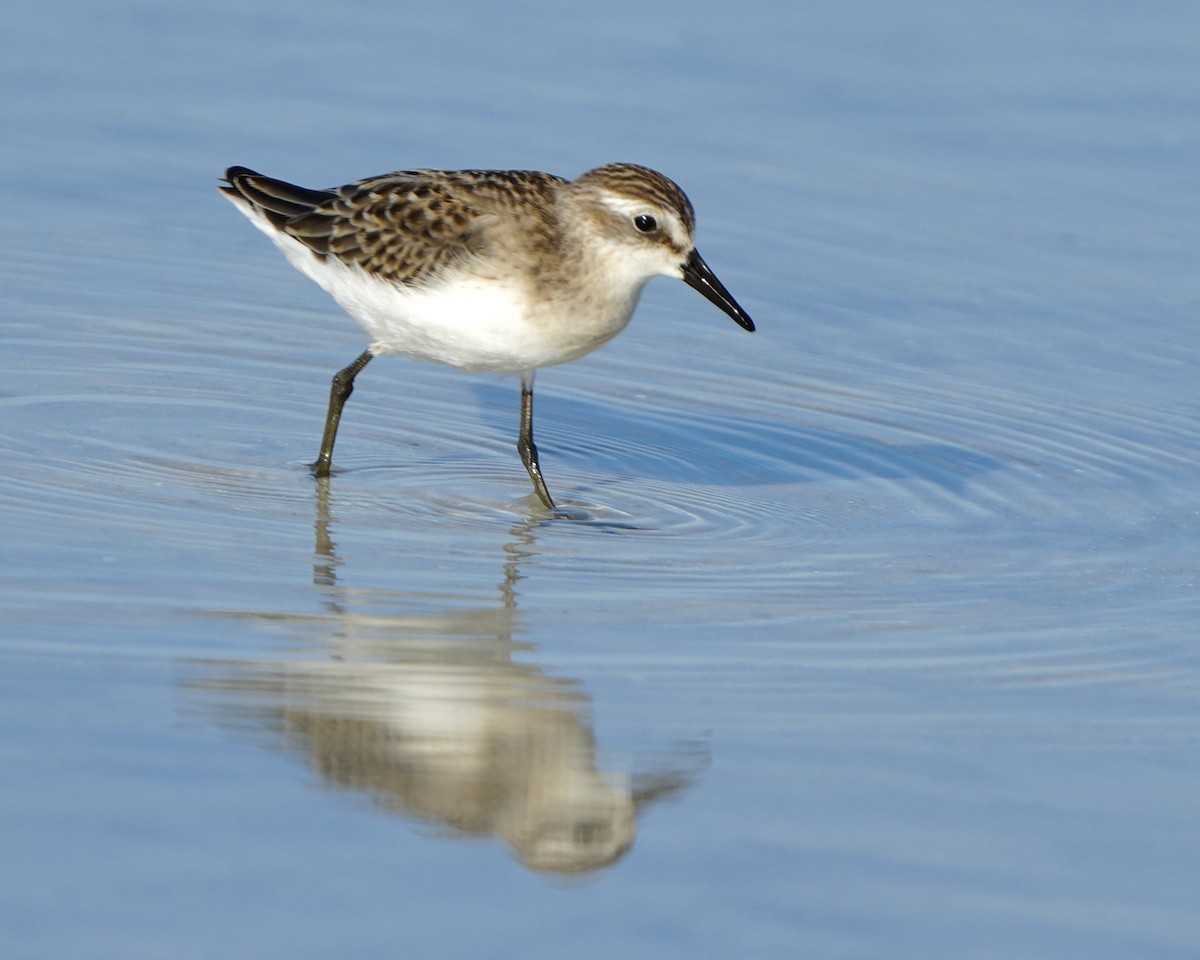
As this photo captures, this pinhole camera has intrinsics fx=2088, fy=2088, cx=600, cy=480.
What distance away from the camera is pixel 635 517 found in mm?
8305

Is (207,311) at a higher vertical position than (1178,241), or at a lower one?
lower

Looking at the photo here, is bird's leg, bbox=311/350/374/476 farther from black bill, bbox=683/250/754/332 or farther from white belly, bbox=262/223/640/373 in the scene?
black bill, bbox=683/250/754/332

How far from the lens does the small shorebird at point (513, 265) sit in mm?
8266

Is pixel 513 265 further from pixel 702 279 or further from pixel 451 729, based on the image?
pixel 451 729

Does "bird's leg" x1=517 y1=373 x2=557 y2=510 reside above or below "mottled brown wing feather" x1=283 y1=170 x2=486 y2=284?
below

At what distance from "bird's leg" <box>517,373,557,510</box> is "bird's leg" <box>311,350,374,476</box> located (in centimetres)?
69

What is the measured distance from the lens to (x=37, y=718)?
571cm

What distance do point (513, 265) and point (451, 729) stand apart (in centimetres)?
281

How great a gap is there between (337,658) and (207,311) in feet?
14.4

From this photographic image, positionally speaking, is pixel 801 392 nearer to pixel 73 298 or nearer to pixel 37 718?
pixel 73 298

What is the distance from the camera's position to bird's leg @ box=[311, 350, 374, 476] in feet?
28.4

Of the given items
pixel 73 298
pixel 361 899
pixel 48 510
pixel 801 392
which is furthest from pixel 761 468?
pixel 361 899

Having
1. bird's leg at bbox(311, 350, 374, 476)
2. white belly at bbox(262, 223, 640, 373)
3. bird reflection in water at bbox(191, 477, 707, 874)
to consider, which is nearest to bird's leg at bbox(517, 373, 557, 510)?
white belly at bbox(262, 223, 640, 373)

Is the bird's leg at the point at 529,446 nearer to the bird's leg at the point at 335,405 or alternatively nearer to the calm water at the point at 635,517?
the calm water at the point at 635,517
